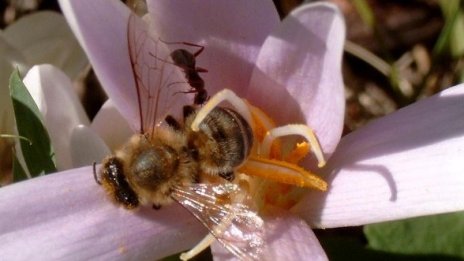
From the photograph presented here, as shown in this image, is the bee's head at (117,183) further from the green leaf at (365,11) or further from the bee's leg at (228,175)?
the green leaf at (365,11)

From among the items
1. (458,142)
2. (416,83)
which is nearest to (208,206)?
(458,142)

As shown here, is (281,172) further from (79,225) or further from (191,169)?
(79,225)

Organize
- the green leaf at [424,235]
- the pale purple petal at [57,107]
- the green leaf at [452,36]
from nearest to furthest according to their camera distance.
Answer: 1. the pale purple petal at [57,107]
2. the green leaf at [424,235]
3. the green leaf at [452,36]

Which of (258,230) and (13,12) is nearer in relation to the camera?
(258,230)

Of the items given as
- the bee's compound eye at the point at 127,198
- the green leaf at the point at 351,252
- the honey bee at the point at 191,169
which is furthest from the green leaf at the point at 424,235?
the bee's compound eye at the point at 127,198

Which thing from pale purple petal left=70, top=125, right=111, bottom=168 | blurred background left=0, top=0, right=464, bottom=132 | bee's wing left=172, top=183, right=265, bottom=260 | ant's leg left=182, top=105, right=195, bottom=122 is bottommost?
blurred background left=0, top=0, right=464, bottom=132

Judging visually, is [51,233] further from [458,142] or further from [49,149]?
[458,142]

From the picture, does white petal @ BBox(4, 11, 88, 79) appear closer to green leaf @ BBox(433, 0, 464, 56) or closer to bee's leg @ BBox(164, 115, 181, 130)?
bee's leg @ BBox(164, 115, 181, 130)

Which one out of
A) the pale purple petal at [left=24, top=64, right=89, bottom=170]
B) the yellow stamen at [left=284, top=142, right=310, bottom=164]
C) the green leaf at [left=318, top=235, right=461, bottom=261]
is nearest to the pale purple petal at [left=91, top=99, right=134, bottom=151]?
the pale purple petal at [left=24, top=64, right=89, bottom=170]
